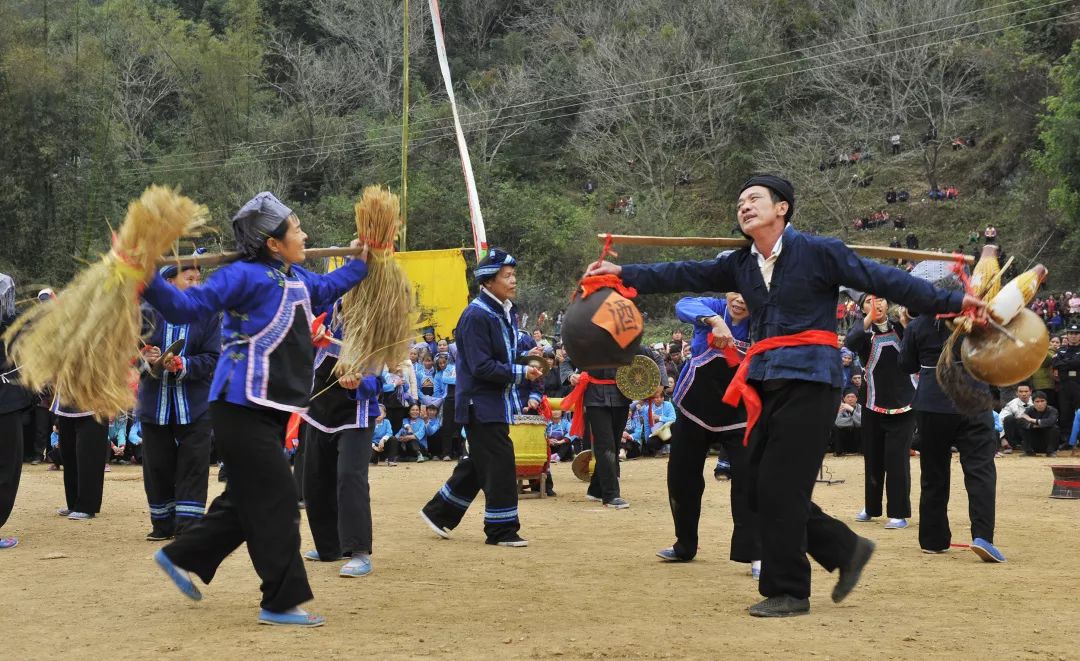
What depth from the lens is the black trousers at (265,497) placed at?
563 cm

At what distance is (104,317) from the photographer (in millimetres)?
5223

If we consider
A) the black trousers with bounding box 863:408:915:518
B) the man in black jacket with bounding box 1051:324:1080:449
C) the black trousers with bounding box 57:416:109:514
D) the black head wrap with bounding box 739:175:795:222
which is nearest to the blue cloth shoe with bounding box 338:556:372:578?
the black head wrap with bounding box 739:175:795:222

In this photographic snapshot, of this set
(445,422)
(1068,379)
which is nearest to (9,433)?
(445,422)

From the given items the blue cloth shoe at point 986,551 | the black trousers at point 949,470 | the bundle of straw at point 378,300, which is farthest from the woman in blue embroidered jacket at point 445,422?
the bundle of straw at point 378,300

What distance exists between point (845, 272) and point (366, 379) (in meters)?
2.93

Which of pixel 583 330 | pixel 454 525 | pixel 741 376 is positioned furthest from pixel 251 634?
pixel 454 525

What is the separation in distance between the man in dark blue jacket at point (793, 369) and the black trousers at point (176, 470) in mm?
3839

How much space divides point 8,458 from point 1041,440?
14.5 m

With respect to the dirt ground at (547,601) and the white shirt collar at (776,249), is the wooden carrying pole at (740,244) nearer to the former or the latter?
the white shirt collar at (776,249)

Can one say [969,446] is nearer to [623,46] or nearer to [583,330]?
[583,330]

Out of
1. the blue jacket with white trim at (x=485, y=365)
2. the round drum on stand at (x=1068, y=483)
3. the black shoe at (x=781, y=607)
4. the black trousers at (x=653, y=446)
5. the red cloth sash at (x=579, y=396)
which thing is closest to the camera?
the black shoe at (x=781, y=607)

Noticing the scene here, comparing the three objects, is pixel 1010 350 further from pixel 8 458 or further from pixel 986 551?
pixel 8 458

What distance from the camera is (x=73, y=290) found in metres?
5.30

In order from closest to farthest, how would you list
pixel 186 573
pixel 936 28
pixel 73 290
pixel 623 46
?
pixel 73 290 < pixel 186 573 < pixel 936 28 < pixel 623 46
